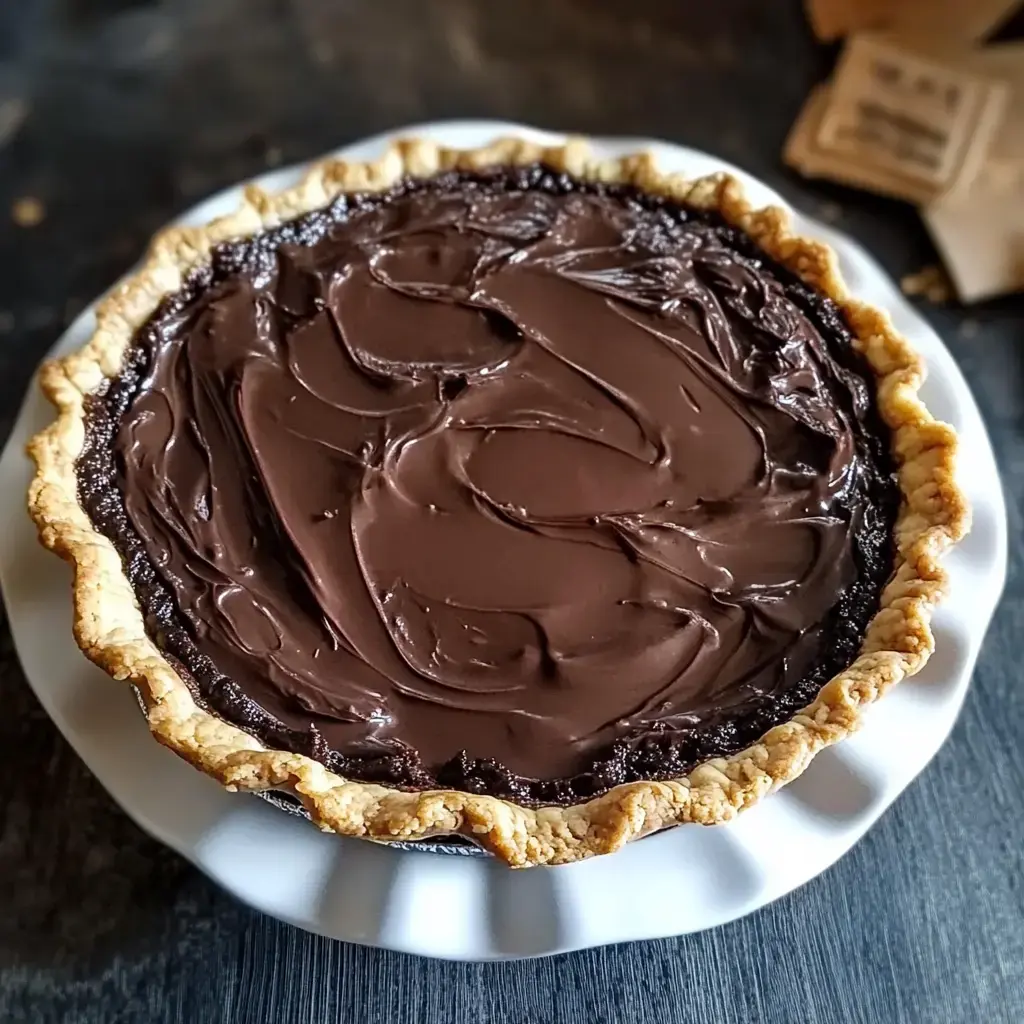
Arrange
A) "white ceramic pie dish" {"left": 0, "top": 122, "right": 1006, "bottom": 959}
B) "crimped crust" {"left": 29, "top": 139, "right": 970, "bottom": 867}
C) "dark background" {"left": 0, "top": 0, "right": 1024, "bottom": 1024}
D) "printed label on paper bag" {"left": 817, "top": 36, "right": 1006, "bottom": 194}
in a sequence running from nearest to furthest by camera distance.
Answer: "crimped crust" {"left": 29, "top": 139, "right": 970, "bottom": 867} → "white ceramic pie dish" {"left": 0, "top": 122, "right": 1006, "bottom": 959} → "dark background" {"left": 0, "top": 0, "right": 1024, "bottom": 1024} → "printed label on paper bag" {"left": 817, "top": 36, "right": 1006, "bottom": 194}

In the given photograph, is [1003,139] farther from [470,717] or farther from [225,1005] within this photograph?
[225,1005]

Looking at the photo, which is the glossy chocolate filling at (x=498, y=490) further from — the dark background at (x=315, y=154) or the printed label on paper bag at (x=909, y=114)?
the printed label on paper bag at (x=909, y=114)

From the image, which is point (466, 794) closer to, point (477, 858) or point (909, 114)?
point (477, 858)

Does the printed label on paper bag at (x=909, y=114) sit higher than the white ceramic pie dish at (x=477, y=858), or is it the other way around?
the printed label on paper bag at (x=909, y=114)

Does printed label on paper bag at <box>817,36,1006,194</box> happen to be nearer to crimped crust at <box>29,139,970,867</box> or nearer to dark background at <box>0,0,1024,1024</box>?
dark background at <box>0,0,1024,1024</box>

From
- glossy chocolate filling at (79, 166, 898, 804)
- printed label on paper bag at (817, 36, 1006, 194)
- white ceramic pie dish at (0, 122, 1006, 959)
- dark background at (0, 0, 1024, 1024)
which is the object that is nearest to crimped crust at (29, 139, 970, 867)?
glossy chocolate filling at (79, 166, 898, 804)


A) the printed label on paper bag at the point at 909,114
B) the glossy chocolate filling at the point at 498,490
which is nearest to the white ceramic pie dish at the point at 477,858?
the glossy chocolate filling at the point at 498,490
